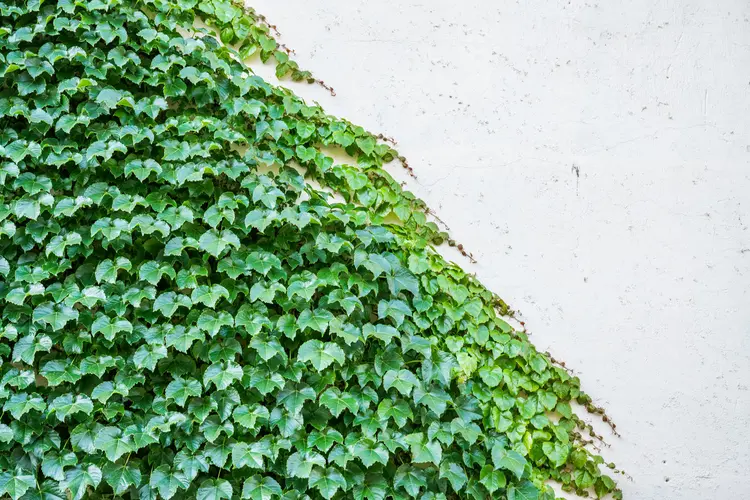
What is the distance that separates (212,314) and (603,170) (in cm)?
160

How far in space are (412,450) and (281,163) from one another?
45.1 inches

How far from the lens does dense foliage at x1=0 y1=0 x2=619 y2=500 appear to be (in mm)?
2270

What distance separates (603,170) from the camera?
2.65 metres

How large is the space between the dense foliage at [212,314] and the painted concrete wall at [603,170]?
224mm

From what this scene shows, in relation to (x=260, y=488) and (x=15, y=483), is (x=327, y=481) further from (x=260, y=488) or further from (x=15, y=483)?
(x=15, y=483)

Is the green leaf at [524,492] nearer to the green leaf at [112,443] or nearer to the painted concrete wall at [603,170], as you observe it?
the painted concrete wall at [603,170]

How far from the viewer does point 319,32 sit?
2.73 metres

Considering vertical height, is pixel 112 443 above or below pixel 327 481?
below

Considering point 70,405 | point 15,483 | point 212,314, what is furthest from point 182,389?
point 15,483

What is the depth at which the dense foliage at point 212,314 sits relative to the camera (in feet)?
7.45

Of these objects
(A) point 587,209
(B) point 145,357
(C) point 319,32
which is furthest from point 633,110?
(B) point 145,357

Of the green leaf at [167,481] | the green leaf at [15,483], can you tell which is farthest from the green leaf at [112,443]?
the green leaf at [15,483]

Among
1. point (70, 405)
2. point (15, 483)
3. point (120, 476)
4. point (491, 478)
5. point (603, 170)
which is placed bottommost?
point (15, 483)

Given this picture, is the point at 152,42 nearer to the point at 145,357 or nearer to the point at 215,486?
the point at 145,357
